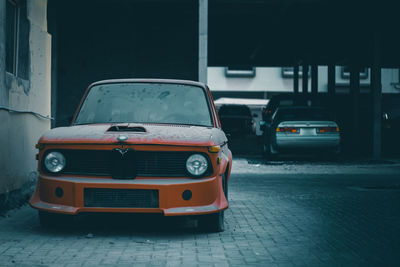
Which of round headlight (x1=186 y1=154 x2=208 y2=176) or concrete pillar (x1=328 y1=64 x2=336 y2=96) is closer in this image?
round headlight (x1=186 y1=154 x2=208 y2=176)

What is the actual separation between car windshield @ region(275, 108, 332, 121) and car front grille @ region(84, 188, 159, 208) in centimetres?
1156

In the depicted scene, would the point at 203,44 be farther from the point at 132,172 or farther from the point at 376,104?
the point at 132,172

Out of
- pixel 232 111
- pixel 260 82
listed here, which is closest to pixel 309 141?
pixel 232 111

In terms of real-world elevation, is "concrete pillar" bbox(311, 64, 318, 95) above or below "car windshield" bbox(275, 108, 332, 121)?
above

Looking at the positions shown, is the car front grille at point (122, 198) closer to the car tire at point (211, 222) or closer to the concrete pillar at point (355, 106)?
the car tire at point (211, 222)

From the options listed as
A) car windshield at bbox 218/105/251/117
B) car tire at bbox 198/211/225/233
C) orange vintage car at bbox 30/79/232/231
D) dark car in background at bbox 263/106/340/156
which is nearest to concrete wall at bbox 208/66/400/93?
car windshield at bbox 218/105/251/117

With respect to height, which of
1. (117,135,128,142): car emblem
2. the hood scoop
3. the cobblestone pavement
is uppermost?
the hood scoop

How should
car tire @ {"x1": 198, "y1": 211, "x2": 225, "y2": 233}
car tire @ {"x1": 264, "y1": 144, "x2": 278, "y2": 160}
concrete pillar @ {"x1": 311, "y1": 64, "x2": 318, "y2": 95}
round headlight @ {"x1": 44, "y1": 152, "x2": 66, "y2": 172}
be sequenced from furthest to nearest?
concrete pillar @ {"x1": 311, "y1": 64, "x2": 318, "y2": 95}
car tire @ {"x1": 264, "y1": 144, "x2": 278, "y2": 160}
car tire @ {"x1": 198, "y1": 211, "x2": 225, "y2": 233}
round headlight @ {"x1": 44, "y1": 152, "x2": 66, "y2": 172}

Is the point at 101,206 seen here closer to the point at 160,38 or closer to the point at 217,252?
the point at 217,252

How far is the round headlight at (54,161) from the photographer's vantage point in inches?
240

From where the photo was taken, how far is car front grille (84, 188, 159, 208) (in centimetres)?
582

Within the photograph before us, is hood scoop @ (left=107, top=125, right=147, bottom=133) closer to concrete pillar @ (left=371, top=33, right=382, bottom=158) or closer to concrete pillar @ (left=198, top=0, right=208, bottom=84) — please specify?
concrete pillar @ (left=198, top=0, right=208, bottom=84)

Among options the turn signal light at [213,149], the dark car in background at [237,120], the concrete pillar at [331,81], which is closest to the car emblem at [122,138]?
the turn signal light at [213,149]

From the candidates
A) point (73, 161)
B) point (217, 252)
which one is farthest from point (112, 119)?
point (217, 252)
